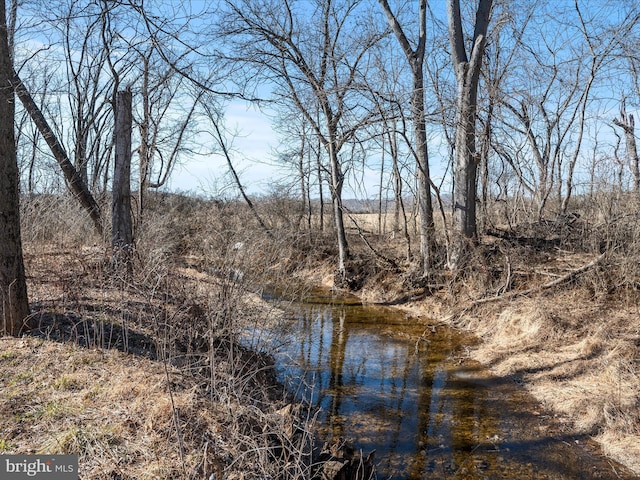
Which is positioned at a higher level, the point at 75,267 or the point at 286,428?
the point at 75,267

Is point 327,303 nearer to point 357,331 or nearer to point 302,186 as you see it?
point 357,331

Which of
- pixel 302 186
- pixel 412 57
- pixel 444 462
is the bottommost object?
pixel 444 462

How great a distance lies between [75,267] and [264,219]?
12.6 meters

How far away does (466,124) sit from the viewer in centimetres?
1170

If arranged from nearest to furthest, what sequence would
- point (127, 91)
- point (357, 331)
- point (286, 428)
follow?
→ point (286, 428) < point (127, 91) < point (357, 331)

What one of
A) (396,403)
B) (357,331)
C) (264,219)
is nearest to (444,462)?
(396,403)

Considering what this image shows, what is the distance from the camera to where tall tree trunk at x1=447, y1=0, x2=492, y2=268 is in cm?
1188

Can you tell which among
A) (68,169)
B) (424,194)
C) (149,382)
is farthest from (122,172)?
(424,194)

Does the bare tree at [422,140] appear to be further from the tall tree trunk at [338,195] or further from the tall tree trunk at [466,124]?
the tall tree trunk at [338,195]

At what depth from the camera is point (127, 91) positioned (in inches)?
387

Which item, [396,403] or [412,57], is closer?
[396,403]

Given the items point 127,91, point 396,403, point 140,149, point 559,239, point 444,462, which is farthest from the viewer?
point 140,149

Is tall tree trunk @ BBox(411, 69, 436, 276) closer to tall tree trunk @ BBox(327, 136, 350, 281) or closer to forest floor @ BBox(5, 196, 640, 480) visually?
forest floor @ BBox(5, 196, 640, 480)

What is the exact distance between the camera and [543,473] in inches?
202
